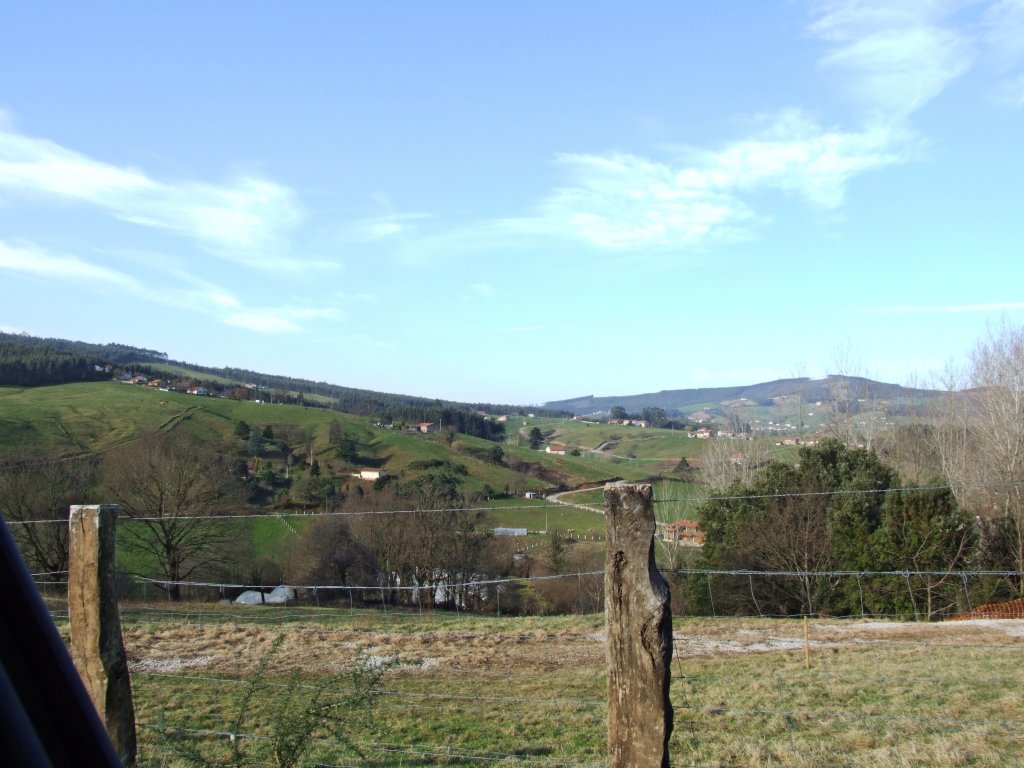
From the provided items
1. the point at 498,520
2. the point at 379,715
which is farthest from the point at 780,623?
the point at 498,520

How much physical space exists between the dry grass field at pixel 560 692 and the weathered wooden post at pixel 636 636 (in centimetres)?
178

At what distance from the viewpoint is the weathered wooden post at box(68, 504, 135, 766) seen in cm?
378

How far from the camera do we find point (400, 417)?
84.2 meters

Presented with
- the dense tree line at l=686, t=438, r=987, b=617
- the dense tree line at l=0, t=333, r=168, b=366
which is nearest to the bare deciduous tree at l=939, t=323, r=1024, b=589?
the dense tree line at l=686, t=438, r=987, b=617

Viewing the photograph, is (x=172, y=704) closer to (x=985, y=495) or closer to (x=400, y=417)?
(x=985, y=495)

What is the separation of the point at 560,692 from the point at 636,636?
251 inches

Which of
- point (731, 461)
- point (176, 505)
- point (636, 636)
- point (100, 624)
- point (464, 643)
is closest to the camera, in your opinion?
point (636, 636)

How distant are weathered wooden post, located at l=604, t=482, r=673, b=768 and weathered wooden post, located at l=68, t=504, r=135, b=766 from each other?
250 cm

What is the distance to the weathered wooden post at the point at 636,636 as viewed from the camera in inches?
127

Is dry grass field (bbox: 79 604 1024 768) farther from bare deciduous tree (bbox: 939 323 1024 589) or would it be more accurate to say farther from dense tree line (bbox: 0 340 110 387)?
dense tree line (bbox: 0 340 110 387)

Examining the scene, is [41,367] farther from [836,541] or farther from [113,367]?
[836,541]

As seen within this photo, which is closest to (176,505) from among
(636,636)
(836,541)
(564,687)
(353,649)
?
(353,649)

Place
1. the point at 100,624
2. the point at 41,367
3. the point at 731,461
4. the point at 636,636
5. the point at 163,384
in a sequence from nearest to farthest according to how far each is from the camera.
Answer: the point at 636,636 → the point at 100,624 → the point at 731,461 → the point at 41,367 → the point at 163,384

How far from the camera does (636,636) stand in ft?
10.9
